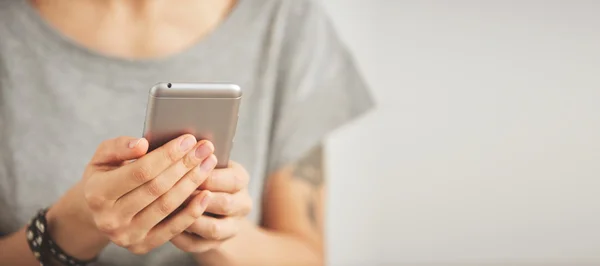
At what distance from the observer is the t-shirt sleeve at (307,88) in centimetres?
67

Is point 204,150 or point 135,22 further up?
point 135,22

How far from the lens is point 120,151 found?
1.76ft

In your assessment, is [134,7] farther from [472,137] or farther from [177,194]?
[472,137]

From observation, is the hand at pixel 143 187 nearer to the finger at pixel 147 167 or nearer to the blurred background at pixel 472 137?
the finger at pixel 147 167

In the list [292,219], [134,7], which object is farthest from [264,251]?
[134,7]

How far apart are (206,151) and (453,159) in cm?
28

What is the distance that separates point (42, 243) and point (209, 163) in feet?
0.61

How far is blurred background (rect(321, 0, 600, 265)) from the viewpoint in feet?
2.23

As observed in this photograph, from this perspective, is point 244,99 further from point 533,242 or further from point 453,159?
point 533,242

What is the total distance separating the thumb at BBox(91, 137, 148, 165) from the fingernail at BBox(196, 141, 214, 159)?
4 centimetres

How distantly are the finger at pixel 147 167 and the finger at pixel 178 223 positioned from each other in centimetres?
5

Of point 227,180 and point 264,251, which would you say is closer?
point 227,180

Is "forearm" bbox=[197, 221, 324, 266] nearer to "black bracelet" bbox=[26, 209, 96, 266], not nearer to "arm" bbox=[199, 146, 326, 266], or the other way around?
"arm" bbox=[199, 146, 326, 266]

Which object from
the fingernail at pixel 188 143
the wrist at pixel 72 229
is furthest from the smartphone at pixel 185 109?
the wrist at pixel 72 229
